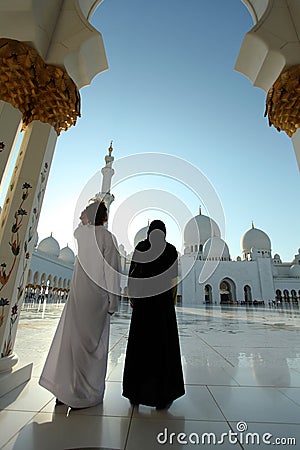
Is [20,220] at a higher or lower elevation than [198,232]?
lower

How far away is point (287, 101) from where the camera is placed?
2.09 m

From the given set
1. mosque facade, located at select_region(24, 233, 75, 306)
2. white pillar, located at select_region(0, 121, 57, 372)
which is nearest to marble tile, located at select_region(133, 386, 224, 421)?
white pillar, located at select_region(0, 121, 57, 372)

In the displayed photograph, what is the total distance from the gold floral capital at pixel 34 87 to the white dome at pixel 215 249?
68.9 feet

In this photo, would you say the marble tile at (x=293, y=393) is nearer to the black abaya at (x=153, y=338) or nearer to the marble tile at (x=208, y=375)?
the marble tile at (x=208, y=375)

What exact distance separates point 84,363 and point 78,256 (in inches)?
25.5

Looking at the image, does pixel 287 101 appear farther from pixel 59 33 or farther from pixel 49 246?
pixel 49 246

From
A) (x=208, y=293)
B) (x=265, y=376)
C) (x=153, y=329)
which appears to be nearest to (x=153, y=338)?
(x=153, y=329)

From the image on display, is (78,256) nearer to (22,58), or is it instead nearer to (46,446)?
(46,446)

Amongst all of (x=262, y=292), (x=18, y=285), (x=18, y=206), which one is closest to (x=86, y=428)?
(x=18, y=285)

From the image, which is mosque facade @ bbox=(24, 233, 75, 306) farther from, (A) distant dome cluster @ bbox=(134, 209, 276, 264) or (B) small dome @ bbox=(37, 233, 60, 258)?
(A) distant dome cluster @ bbox=(134, 209, 276, 264)

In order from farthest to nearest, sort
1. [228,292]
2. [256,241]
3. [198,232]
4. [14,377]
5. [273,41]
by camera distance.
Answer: [228,292] < [256,241] < [198,232] < [273,41] < [14,377]

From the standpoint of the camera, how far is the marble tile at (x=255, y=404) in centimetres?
134

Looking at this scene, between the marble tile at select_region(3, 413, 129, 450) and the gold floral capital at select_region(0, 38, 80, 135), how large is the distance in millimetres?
2049

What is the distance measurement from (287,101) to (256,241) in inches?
970
